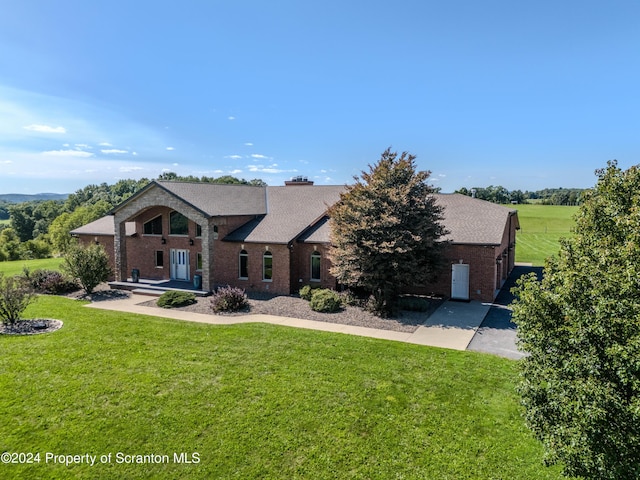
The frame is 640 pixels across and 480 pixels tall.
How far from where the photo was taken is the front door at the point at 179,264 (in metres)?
26.1

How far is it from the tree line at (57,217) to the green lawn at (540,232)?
35.6 metres

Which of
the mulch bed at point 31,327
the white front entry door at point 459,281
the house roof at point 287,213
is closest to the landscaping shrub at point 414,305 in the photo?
the white front entry door at point 459,281

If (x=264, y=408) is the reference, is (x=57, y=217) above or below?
above

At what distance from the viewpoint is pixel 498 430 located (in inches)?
336

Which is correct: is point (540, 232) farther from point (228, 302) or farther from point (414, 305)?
point (228, 302)

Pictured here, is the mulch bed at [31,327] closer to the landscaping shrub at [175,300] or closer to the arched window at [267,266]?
the landscaping shrub at [175,300]

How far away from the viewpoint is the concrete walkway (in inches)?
580

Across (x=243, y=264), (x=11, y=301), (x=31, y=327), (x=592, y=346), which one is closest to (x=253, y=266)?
(x=243, y=264)

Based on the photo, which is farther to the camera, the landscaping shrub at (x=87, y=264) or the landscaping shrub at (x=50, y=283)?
the landscaping shrub at (x=50, y=283)

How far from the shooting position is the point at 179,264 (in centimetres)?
2638

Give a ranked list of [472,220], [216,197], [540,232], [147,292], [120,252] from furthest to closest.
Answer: [540,232]
[216,197]
[120,252]
[147,292]
[472,220]

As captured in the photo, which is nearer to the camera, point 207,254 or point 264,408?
point 264,408

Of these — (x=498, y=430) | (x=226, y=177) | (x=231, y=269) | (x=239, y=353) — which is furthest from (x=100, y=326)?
(x=226, y=177)

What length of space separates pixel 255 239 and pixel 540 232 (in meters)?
50.5
